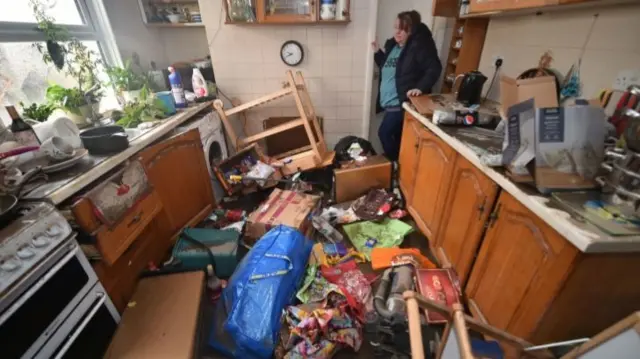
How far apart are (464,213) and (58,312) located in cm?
170

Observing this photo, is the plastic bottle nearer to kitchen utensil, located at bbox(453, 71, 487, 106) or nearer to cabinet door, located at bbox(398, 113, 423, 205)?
cabinet door, located at bbox(398, 113, 423, 205)

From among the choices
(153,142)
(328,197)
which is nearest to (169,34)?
(153,142)

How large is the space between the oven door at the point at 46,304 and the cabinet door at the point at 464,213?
64.0 inches

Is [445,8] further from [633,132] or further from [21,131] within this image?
[21,131]

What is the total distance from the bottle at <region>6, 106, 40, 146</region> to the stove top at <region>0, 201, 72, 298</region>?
411mm

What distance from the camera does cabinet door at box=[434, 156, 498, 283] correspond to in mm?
1187

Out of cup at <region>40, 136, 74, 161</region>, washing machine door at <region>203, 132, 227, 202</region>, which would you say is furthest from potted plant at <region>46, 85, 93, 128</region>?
washing machine door at <region>203, 132, 227, 202</region>

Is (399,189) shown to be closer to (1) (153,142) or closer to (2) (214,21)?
(1) (153,142)

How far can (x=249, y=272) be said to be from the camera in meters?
1.34

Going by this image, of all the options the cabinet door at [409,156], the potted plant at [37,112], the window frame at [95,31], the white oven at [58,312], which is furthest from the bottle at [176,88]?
the cabinet door at [409,156]

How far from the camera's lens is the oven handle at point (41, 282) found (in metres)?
0.73

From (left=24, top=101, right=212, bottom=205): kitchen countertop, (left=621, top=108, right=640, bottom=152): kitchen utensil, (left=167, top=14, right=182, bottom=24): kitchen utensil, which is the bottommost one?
(left=24, top=101, right=212, bottom=205): kitchen countertop

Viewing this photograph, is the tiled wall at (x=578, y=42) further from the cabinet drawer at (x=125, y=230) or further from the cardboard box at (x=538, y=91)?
the cabinet drawer at (x=125, y=230)

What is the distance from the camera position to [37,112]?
142 centimetres
